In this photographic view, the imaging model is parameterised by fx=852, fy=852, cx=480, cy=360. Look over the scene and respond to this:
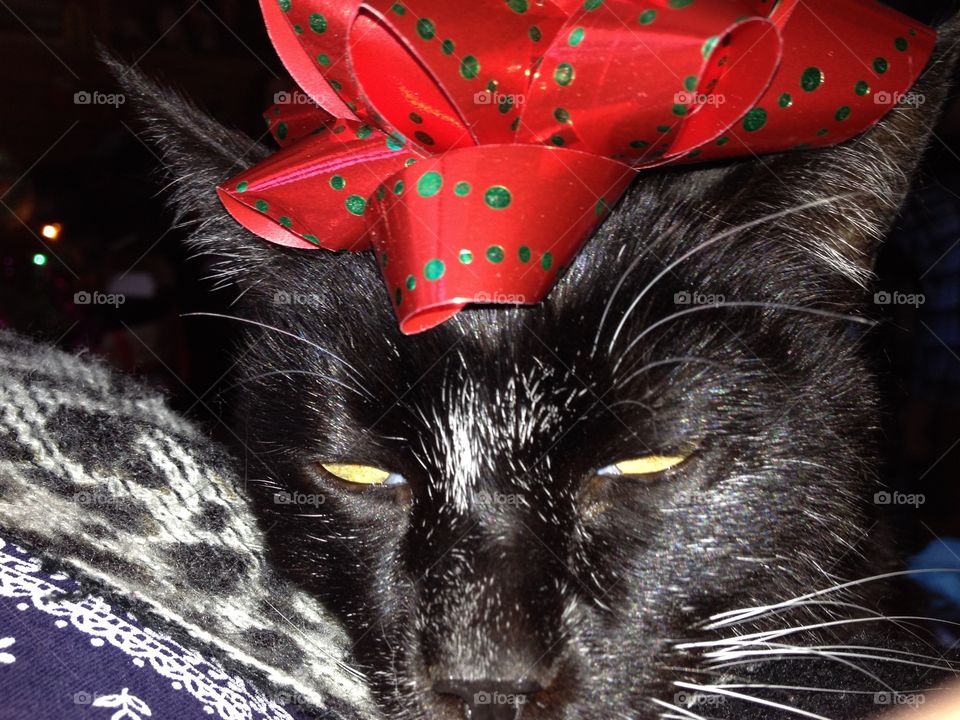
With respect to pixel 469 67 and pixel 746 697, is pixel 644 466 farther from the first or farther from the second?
pixel 469 67

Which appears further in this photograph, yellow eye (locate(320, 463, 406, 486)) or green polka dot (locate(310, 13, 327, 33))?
yellow eye (locate(320, 463, 406, 486))

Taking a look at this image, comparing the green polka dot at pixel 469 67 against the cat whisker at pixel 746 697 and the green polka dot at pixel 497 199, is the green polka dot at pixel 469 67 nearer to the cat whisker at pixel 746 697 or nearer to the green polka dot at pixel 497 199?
the green polka dot at pixel 497 199

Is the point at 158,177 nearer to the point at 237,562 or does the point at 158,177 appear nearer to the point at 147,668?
the point at 237,562

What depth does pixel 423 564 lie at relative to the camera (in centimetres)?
79

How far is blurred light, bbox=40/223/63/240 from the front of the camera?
1.42 metres

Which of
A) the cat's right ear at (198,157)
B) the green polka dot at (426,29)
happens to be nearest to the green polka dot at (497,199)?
the green polka dot at (426,29)

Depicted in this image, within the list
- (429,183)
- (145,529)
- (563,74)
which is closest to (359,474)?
(145,529)

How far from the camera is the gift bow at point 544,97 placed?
0.57 meters

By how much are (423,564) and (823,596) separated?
1.30ft

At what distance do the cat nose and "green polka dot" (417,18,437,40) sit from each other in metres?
0.50

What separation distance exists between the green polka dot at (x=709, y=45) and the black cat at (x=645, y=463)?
28 cm

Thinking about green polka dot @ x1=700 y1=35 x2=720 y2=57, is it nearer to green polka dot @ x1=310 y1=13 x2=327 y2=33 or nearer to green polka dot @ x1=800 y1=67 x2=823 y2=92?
green polka dot @ x1=800 y1=67 x2=823 y2=92

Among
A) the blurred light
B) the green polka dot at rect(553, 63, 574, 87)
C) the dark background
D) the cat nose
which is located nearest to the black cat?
the cat nose

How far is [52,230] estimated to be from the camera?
4.66 ft
